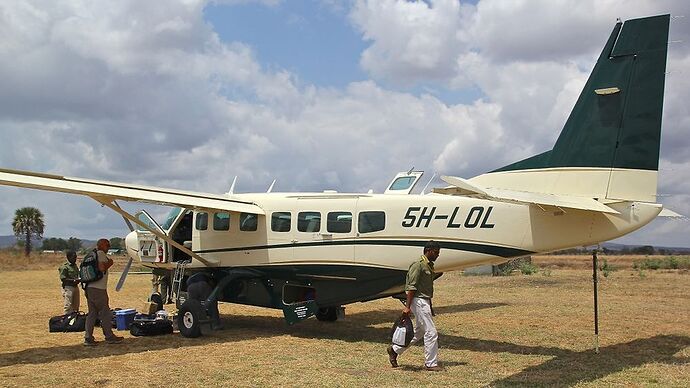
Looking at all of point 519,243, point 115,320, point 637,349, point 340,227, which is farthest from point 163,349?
point 637,349

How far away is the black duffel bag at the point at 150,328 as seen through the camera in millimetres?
13148

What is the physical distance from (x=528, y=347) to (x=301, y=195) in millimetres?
5496

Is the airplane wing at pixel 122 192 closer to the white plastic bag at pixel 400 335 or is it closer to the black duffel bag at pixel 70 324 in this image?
the black duffel bag at pixel 70 324

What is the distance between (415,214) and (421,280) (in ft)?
7.99

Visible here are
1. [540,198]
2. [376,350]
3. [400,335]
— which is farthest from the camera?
[376,350]

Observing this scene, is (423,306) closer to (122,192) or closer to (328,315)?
(328,315)

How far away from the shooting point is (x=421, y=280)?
965 cm

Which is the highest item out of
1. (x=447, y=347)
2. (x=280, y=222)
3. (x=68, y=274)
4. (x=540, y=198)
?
(x=540, y=198)

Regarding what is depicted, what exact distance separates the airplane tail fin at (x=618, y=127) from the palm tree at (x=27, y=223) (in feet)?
219

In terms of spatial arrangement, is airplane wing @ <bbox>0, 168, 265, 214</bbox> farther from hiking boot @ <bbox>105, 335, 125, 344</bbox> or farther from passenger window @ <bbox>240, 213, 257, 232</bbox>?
hiking boot @ <bbox>105, 335, 125, 344</bbox>

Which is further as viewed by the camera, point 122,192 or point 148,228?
point 148,228

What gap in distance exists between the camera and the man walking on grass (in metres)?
9.45

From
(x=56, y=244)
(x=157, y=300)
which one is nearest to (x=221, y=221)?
(x=157, y=300)

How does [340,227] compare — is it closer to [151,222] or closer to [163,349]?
[163,349]
